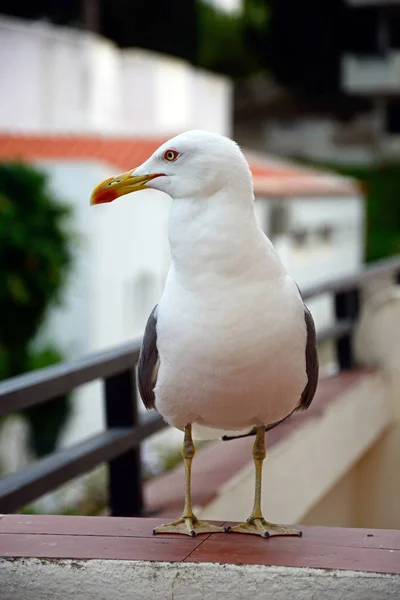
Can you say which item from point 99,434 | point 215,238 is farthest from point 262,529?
point 99,434

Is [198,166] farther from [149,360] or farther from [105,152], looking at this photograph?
[105,152]

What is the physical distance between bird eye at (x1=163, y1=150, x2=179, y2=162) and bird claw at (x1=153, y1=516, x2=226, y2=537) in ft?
2.60

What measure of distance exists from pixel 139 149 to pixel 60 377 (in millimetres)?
9479

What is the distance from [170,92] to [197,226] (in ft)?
51.5

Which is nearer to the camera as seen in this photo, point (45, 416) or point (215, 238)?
point (215, 238)

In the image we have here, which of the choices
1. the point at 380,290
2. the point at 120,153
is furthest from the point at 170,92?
the point at 380,290

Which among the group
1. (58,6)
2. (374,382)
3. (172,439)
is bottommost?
(172,439)

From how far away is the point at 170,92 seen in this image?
701 inches

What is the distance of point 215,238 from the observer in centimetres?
238

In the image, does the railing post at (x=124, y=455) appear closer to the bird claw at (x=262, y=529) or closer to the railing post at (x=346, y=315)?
the bird claw at (x=262, y=529)

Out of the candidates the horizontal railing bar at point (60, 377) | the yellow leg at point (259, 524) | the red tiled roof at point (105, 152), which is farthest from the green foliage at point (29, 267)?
the yellow leg at point (259, 524)

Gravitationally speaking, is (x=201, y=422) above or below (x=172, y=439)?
above

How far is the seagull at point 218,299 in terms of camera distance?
2.36 metres

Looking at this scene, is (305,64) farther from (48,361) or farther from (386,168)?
(48,361)
